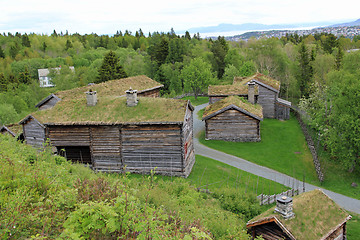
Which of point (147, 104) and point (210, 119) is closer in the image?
point (147, 104)

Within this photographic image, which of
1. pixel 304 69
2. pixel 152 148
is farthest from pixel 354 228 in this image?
pixel 304 69

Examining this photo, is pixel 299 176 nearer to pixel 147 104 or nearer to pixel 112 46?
pixel 147 104

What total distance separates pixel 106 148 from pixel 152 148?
13.1ft

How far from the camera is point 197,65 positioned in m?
58.2

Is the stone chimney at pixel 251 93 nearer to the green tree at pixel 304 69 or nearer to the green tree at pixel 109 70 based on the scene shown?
the green tree at pixel 304 69

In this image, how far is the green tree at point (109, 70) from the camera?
6016cm

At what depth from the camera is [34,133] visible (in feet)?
88.7

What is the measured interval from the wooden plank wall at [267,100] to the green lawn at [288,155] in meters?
4.73

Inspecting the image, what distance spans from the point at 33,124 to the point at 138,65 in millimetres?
51161

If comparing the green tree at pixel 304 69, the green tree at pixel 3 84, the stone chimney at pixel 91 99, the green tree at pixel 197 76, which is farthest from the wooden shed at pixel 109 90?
the green tree at pixel 3 84

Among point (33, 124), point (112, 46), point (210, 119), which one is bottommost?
point (210, 119)

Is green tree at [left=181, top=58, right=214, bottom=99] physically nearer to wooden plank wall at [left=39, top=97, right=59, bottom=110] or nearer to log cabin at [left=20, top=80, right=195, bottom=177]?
wooden plank wall at [left=39, top=97, right=59, bottom=110]

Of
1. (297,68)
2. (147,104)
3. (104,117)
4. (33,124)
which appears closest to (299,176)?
(147,104)

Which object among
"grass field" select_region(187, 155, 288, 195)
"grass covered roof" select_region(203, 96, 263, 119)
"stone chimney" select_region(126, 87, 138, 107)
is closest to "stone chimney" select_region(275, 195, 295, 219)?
"grass field" select_region(187, 155, 288, 195)
